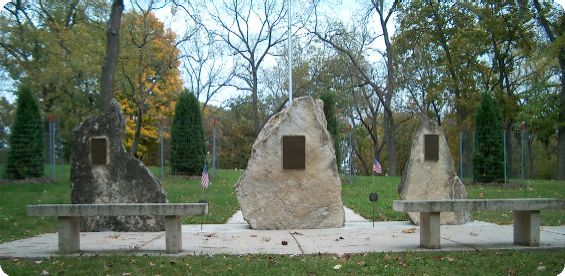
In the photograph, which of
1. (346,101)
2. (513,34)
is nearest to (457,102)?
(513,34)

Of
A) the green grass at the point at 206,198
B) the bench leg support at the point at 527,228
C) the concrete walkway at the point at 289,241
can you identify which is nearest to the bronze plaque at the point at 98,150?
the concrete walkway at the point at 289,241

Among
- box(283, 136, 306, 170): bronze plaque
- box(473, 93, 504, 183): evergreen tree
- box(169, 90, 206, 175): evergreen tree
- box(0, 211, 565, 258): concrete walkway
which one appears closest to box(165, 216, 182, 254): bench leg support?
box(0, 211, 565, 258): concrete walkway

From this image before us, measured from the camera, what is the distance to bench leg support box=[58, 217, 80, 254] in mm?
7289

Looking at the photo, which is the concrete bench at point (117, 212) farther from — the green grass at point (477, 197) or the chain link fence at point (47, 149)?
the chain link fence at point (47, 149)

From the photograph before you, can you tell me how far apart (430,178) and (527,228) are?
299 cm

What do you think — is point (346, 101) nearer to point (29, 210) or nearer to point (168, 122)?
point (168, 122)

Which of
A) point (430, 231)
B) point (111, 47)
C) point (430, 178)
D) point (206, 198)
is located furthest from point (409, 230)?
point (111, 47)

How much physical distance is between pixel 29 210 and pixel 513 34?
23607 millimetres

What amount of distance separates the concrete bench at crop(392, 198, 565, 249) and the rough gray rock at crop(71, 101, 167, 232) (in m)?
4.78

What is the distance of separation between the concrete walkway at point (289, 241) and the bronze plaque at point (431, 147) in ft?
4.66

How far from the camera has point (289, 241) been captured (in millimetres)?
8344

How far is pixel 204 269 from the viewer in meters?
6.16

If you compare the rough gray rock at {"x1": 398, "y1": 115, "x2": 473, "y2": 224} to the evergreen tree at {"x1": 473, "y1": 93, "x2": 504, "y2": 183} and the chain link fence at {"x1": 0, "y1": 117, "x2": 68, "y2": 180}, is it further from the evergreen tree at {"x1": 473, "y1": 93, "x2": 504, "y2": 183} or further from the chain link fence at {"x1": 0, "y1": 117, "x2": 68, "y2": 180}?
the chain link fence at {"x1": 0, "y1": 117, "x2": 68, "y2": 180}

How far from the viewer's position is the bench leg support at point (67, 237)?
7.29m
